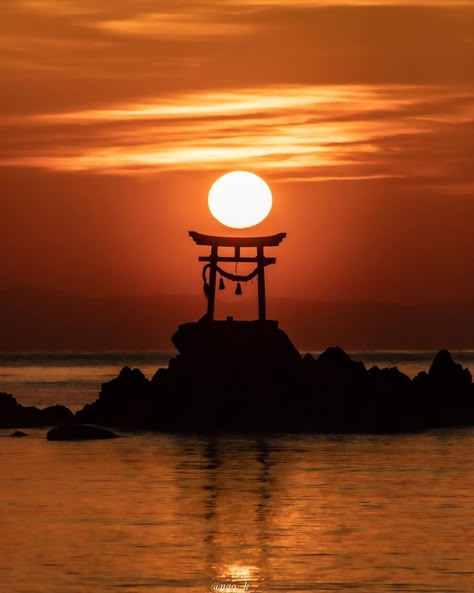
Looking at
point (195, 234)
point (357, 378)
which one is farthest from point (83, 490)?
point (357, 378)

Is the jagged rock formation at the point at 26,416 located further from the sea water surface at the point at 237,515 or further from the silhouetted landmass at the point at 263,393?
the sea water surface at the point at 237,515

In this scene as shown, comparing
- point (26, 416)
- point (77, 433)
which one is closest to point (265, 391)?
point (77, 433)

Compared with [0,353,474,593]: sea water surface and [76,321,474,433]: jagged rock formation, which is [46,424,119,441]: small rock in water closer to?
[0,353,474,593]: sea water surface

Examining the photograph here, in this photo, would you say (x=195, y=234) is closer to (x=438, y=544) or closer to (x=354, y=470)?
(x=354, y=470)

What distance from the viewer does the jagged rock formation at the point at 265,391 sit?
63875mm

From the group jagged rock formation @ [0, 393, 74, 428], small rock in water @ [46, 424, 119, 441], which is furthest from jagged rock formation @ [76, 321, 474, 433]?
small rock in water @ [46, 424, 119, 441]

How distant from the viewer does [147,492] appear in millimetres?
45500

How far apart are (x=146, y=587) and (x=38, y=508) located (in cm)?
1211

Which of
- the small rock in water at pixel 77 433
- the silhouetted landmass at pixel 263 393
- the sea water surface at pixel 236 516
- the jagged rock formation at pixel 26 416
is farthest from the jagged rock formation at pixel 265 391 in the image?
the small rock in water at pixel 77 433

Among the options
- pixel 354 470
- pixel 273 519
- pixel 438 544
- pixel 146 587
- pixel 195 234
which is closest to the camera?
pixel 146 587

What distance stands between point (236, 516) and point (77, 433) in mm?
24046

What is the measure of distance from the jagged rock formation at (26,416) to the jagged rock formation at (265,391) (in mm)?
2348

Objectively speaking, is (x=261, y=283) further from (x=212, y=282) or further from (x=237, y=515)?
(x=237, y=515)

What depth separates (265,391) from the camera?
212 ft
